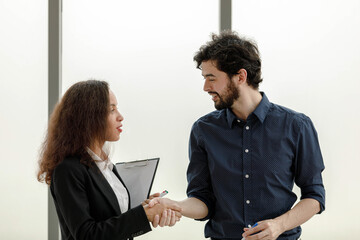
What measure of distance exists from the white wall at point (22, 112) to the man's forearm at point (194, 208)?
4.73 ft

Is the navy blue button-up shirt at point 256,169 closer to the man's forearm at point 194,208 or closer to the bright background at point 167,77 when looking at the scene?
the man's forearm at point 194,208

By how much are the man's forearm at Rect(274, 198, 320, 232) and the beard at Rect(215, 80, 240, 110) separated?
523 millimetres

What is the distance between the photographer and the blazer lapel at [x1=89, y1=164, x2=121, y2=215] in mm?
1513

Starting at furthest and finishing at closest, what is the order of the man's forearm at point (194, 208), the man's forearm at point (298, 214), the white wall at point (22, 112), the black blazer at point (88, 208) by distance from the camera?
the white wall at point (22, 112)
the man's forearm at point (194, 208)
the man's forearm at point (298, 214)
the black blazer at point (88, 208)

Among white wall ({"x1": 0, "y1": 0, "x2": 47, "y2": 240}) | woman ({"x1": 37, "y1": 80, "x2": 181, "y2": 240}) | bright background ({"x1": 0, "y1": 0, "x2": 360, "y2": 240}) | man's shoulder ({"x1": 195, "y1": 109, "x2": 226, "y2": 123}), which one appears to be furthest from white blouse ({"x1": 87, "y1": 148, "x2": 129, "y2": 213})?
white wall ({"x1": 0, "y1": 0, "x2": 47, "y2": 240})

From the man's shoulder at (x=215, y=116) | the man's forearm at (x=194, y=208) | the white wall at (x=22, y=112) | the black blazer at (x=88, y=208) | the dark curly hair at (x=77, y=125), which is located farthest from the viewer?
the white wall at (x=22, y=112)

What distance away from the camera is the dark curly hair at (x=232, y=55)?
1.87 metres

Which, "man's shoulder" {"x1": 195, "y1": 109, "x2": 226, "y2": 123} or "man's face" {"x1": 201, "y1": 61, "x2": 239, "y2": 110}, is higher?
"man's face" {"x1": 201, "y1": 61, "x2": 239, "y2": 110}

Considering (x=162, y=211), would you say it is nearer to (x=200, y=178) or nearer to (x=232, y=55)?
(x=200, y=178)

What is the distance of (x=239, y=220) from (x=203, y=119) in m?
0.49

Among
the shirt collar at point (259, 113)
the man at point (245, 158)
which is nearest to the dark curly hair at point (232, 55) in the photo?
the man at point (245, 158)

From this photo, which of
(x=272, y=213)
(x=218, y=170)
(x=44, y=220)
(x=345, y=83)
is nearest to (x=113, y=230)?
(x=218, y=170)

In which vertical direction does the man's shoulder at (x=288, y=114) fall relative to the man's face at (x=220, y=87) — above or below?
below

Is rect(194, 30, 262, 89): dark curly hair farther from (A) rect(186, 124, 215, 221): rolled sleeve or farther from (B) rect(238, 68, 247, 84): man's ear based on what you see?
(A) rect(186, 124, 215, 221): rolled sleeve
